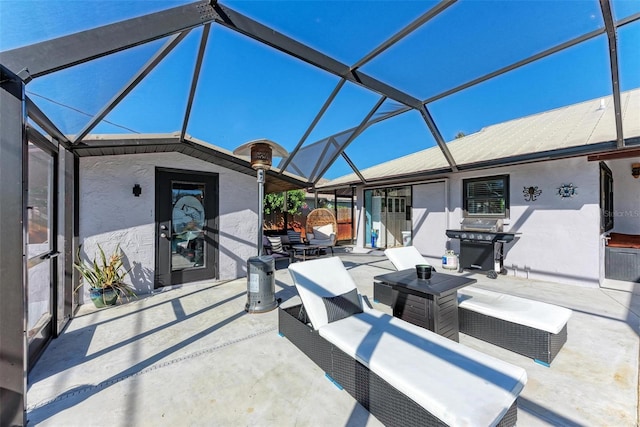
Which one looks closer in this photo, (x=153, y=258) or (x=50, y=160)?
(x=50, y=160)

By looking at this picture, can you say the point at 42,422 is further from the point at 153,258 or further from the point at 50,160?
the point at 153,258

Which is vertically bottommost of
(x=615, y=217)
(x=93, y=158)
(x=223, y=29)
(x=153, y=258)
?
(x=153, y=258)

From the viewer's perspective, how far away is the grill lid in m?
6.61

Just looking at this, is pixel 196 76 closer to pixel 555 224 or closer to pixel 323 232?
pixel 323 232

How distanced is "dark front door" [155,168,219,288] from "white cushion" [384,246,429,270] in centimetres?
382

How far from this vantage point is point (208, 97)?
4223mm

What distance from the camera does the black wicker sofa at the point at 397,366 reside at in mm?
1560

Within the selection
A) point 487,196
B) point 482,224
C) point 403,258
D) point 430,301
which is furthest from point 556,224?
point 430,301

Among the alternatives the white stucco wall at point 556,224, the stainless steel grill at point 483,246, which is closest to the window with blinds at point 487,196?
the white stucco wall at point 556,224

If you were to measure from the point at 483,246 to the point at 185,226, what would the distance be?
7034 mm

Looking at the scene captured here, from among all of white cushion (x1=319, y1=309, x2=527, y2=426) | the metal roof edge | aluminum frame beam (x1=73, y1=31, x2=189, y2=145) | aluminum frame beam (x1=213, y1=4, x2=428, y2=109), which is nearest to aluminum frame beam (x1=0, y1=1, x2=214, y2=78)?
aluminum frame beam (x1=213, y1=4, x2=428, y2=109)

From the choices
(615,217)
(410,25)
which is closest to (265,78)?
(410,25)

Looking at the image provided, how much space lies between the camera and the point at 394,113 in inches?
238

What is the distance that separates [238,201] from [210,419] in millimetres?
4728
